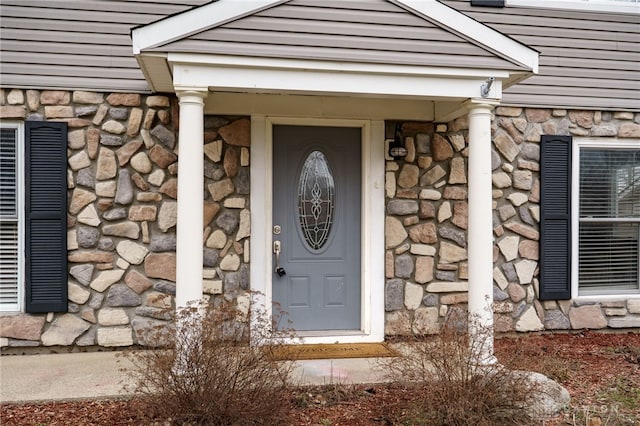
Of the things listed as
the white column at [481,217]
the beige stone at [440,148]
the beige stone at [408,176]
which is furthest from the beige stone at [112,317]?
the beige stone at [440,148]

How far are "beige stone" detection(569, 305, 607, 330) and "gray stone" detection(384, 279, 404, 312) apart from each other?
1734 millimetres

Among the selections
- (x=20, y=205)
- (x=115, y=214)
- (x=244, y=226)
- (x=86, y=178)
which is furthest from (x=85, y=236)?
(x=244, y=226)

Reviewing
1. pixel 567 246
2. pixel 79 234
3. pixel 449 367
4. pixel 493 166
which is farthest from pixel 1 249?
pixel 567 246

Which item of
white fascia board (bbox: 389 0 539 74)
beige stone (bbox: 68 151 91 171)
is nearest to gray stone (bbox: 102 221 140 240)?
beige stone (bbox: 68 151 91 171)

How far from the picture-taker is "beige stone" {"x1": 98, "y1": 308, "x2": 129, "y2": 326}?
429 cm

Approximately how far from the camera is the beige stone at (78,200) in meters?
4.26

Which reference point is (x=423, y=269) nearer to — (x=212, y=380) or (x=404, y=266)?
(x=404, y=266)

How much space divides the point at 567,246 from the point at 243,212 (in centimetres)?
313

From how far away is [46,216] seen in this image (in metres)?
4.18

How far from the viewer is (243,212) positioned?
4.45 metres

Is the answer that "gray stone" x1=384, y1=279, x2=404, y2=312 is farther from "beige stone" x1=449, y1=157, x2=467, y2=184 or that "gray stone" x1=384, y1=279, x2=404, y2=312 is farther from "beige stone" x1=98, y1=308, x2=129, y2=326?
"beige stone" x1=98, y1=308, x2=129, y2=326

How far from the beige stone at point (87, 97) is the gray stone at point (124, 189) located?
63cm

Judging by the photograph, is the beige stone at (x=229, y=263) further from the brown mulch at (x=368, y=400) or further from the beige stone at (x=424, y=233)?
the beige stone at (x=424, y=233)

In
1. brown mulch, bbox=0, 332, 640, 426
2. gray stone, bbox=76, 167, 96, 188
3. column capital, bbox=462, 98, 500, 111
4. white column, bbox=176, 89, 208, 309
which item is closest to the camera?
brown mulch, bbox=0, 332, 640, 426
